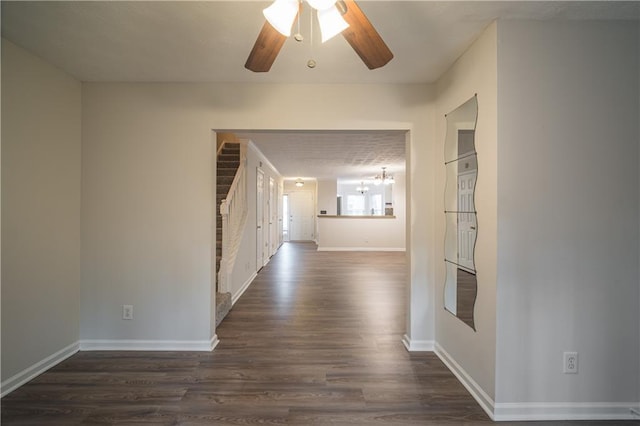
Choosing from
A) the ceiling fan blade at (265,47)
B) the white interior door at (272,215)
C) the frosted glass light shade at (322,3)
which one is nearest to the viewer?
the frosted glass light shade at (322,3)

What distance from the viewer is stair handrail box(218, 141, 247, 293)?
11.8 ft

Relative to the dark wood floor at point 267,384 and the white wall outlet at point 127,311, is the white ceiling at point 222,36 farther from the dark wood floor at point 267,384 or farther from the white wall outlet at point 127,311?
the dark wood floor at point 267,384

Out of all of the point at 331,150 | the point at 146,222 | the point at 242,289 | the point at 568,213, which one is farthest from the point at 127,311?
the point at 331,150

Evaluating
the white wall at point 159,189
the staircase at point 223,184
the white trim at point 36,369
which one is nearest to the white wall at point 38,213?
the white trim at point 36,369

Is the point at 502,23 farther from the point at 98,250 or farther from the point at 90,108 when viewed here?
the point at 98,250

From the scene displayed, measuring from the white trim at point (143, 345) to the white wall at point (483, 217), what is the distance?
2.12 metres

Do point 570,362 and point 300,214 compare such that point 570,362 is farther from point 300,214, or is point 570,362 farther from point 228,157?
point 300,214

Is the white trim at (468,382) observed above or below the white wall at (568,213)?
below

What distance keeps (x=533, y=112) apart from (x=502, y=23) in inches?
22.5

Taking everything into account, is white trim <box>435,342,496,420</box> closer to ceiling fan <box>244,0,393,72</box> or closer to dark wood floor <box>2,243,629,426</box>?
dark wood floor <box>2,243,629,426</box>

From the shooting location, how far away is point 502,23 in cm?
173

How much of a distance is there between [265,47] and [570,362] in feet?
8.12

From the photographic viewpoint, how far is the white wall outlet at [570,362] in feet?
5.65

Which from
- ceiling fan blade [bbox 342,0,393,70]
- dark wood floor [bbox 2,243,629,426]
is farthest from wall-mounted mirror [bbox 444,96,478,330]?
ceiling fan blade [bbox 342,0,393,70]
